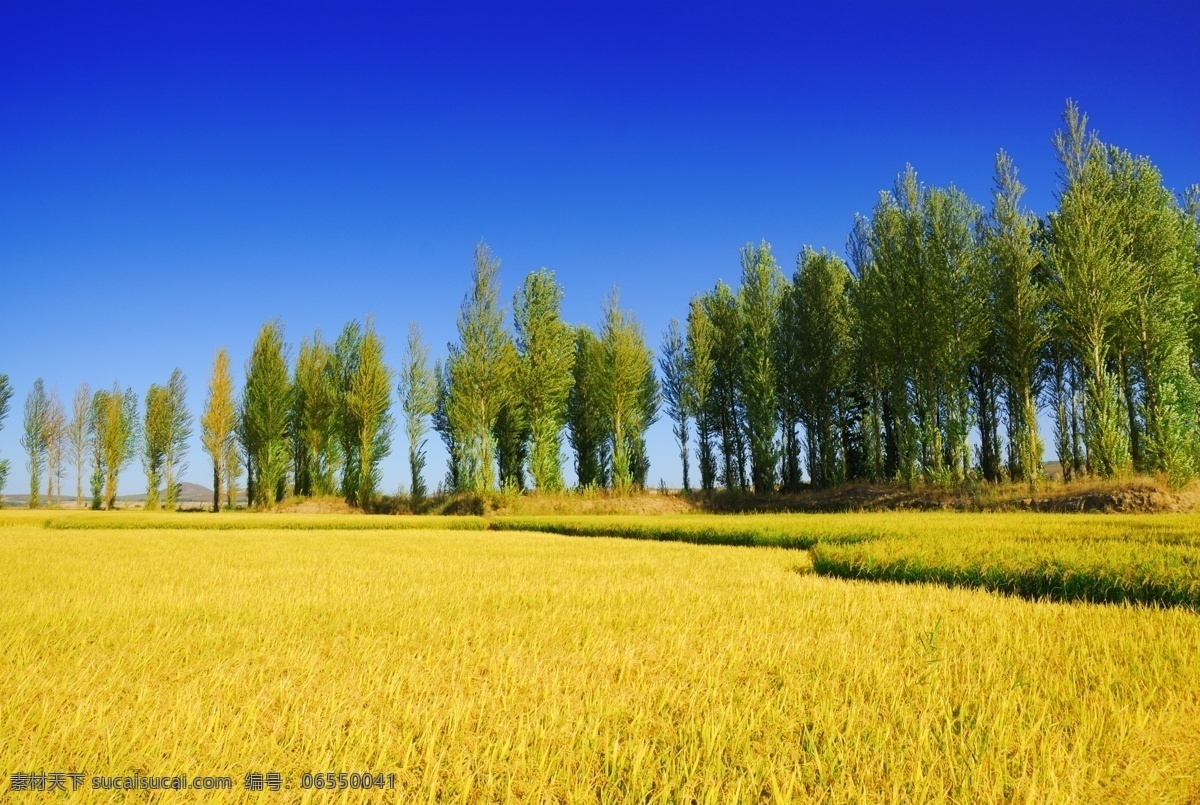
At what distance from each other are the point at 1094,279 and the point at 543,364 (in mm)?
23860

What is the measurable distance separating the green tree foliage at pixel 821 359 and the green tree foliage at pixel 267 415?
103 ft

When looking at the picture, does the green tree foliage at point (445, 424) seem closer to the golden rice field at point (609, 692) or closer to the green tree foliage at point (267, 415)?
the green tree foliage at point (267, 415)

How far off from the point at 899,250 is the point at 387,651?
96.0 ft

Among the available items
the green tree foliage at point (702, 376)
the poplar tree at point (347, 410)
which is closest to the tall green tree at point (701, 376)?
the green tree foliage at point (702, 376)

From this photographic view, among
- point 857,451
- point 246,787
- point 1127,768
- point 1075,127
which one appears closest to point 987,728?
point 1127,768

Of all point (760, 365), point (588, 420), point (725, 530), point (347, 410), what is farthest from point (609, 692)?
point (347, 410)

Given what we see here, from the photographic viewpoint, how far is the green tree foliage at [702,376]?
A: 1428 inches

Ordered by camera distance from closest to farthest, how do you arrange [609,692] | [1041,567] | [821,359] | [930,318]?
[609,692]
[1041,567]
[930,318]
[821,359]

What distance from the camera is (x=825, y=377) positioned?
109 feet

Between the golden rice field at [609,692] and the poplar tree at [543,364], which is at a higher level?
the poplar tree at [543,364]

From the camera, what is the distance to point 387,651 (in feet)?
14.3

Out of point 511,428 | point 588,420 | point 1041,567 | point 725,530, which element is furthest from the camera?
point 588,420

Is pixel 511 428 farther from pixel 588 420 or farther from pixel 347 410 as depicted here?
pixel 347 410

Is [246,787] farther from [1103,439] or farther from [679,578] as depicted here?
[1103,439]
